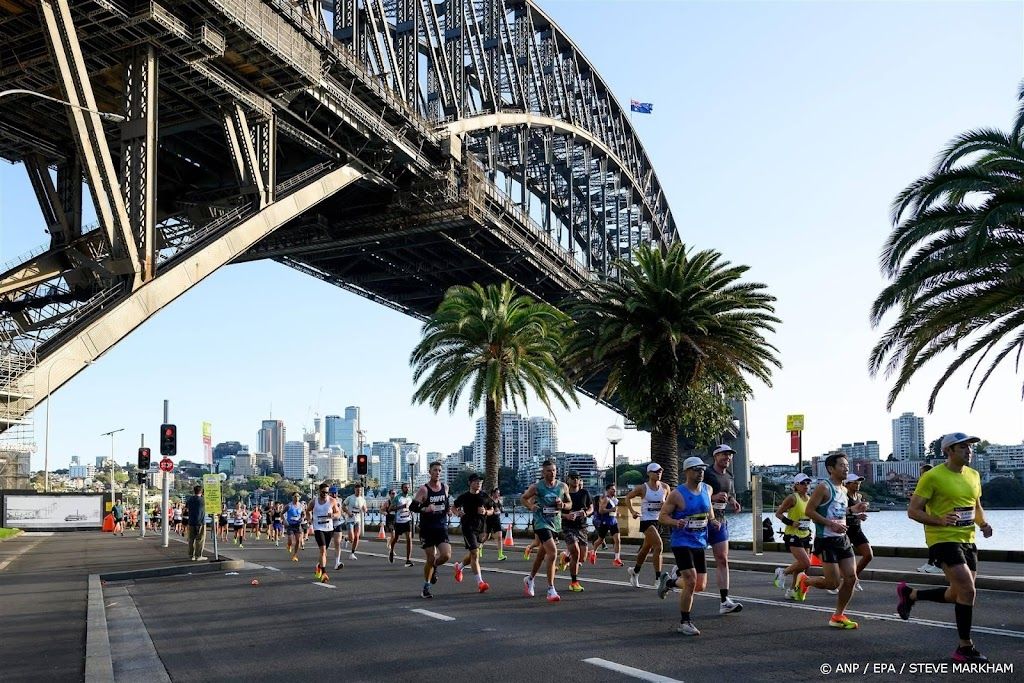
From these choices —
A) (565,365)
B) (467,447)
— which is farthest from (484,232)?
(467,447)

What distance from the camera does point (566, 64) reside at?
77625 millimetres

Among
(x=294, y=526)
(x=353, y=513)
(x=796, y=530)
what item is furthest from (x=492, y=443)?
(x=796, y=530)

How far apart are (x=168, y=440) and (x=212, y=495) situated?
7.51m

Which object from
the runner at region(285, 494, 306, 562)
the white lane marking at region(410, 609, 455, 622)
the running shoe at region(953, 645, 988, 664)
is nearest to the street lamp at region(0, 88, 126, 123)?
the runner at region(285, 494, 306, 562)

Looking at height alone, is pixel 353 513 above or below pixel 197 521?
below

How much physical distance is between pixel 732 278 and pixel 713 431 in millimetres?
6773

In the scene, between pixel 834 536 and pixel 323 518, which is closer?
pixel 834 536

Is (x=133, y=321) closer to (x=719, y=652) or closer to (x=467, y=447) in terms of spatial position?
(x=719, y=652)

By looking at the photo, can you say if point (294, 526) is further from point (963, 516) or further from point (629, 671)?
point (963, 516)

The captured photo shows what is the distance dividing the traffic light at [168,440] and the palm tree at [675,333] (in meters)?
12.8

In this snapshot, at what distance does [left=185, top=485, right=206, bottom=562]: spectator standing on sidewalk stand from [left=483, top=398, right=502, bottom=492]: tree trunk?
1583 centimetres

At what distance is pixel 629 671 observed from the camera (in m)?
8.05

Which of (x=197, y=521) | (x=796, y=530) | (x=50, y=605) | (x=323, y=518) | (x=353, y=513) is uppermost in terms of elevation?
(x=796, y=530)

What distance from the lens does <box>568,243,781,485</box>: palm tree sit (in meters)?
28.5
